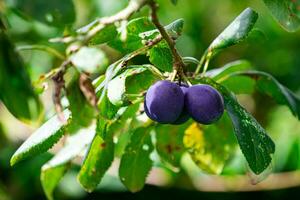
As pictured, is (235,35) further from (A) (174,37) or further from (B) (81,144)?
(B) (81,144)

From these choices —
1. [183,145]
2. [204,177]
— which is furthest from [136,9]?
[204,177]

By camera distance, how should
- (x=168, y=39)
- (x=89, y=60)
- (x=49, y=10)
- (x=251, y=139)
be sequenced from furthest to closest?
(x=251, y=139)
(x=168, y=39)
(x=49, y=10)
(x=89, y=60)

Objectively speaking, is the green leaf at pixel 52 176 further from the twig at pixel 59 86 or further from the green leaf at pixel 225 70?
the twig at pixel 59 86

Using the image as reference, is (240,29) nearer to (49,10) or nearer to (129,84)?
(129,84)

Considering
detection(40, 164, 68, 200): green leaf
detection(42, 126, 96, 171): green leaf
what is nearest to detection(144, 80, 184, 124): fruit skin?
detection(42, 126, 96, 171): green leaf

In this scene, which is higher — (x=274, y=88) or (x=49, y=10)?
(x=49, y=10)

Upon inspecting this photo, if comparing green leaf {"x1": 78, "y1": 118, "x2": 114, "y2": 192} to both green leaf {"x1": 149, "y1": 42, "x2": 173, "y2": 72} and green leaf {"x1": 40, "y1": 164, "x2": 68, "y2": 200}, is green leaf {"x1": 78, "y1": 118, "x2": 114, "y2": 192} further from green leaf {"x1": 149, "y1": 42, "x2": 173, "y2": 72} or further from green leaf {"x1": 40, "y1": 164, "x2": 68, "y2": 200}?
green leaf {"x1": 149, "y1": 42, "x2": 173, "y2": 72}

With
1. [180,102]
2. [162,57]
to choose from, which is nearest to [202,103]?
[180,102]
